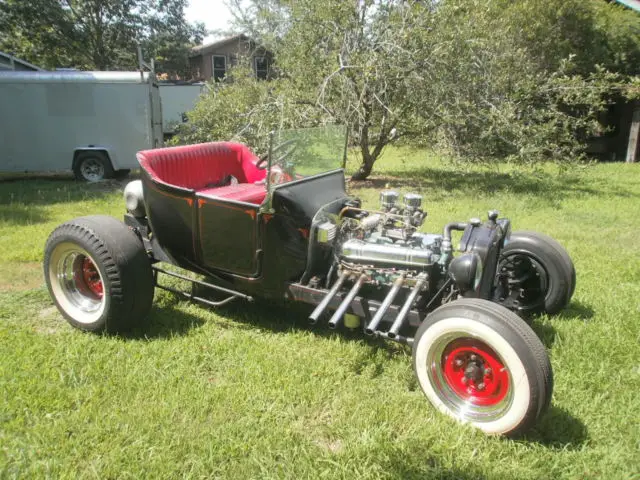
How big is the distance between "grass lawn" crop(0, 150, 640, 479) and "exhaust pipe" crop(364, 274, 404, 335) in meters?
0.38

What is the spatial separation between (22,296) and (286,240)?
2.51 meters

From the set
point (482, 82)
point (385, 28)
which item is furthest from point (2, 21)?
point (482, 82)

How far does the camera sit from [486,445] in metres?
2.34

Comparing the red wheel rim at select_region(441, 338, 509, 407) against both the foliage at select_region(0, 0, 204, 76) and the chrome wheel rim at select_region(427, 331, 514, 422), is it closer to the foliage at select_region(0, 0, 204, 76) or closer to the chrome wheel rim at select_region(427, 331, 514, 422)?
the chrome wheel rim at select_region(427, 331, 514, 422)

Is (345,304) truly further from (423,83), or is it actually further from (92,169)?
(92,169)

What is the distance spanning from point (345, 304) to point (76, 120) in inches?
376

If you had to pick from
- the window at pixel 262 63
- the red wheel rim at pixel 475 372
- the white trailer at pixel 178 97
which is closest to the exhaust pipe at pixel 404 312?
the red wheel rim at pixel 475 372

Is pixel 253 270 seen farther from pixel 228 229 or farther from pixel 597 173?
pixel 597 173

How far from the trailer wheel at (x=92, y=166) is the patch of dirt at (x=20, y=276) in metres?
6.02

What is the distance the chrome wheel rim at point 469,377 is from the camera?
2.39 metres

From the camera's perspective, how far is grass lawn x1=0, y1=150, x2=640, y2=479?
2246 mm

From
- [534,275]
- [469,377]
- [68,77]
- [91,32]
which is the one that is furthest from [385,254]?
[91,32]

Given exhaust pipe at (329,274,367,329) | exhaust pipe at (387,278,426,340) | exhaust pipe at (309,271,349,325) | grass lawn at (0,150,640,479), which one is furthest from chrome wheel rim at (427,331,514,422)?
exhaust pipe at (309,271,349,325)

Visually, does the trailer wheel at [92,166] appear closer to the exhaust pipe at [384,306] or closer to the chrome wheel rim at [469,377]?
the exhaust pipe at [384,306]
